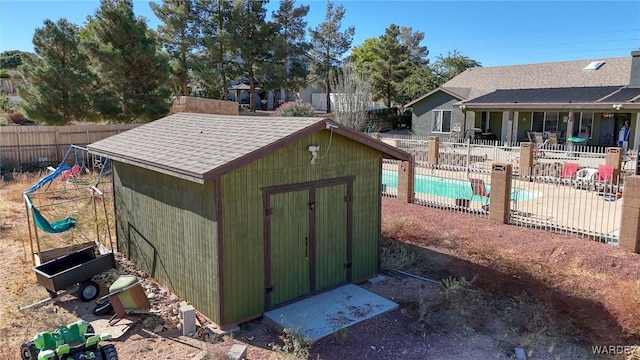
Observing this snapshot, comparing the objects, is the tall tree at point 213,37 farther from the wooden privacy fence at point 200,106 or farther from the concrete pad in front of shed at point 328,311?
the concrete pad in front of shed at point 328,311

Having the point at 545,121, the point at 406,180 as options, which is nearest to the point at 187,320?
the point at 406,180

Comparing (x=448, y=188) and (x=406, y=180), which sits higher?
(x=406, y=180)

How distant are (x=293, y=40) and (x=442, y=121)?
1470 centimetres

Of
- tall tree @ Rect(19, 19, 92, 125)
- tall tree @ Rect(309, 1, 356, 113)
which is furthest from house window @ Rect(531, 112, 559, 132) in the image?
tall tree @ Rect(19, 19, 92, 125)

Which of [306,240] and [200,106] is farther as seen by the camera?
[200,106]

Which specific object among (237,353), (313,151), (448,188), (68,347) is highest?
(313,151)

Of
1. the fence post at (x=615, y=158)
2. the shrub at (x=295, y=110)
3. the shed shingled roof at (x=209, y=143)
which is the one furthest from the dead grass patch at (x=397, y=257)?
the shrub at (x=295, y=110)

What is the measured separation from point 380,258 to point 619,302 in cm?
361

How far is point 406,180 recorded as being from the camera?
12.8m

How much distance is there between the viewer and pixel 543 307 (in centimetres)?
649

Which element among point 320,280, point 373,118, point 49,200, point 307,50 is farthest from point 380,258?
point 307,50

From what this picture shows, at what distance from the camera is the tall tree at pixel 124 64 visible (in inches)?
790

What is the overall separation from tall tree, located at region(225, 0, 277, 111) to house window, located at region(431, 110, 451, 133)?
1320 centimetres

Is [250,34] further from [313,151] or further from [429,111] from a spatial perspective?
[313,151]
